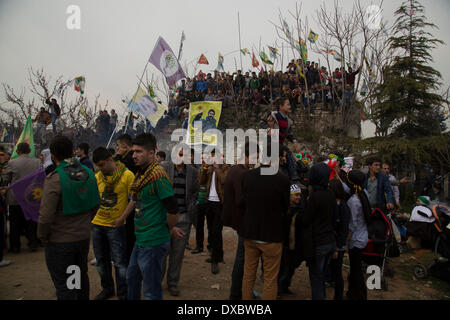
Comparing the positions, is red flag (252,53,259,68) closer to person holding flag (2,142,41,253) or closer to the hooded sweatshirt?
person holding flag (2,142,41,253)

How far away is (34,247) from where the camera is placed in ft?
19.7

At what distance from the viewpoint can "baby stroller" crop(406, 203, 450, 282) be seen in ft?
15.5

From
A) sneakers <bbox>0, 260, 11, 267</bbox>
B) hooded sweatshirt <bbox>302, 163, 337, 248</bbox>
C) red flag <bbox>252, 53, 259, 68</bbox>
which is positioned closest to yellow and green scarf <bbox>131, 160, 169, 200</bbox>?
hooded sweatshirt <bbox>302, 163, 337, 248</bbox>

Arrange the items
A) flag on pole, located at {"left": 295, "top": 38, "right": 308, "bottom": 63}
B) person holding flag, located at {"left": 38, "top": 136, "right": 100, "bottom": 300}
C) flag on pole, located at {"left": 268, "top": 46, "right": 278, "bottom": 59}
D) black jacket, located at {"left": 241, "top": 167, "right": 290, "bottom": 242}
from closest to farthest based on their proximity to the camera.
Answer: person holding flag, located at {"left": 38, "top": 136, "right": 100, "bottom": 300} → black jacket, located at {"left": 241, "top": 167, "right": 290, "bottom": 242} → flag on pole, located at {"left": 295, "top": 38, "right": 308, "bottom": 63} → flag on pole, located at {"left": 268, "top": 46, "right": 278, "bottom": 59}

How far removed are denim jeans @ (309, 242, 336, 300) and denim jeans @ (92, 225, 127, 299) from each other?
2.54m

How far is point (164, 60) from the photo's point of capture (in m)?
7.96

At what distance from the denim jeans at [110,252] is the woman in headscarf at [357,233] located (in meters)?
3.18

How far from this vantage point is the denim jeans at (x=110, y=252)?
372 cm

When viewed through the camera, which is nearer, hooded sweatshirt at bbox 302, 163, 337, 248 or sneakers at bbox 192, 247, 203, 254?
hooded sweatshirt at bbox 302, 163, 337, 248

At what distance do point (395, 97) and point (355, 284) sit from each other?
1108cm

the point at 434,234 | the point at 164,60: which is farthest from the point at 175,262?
the point at 164,60

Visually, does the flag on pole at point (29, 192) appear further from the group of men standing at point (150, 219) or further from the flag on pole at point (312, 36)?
the flag on pole at point (312, 36)

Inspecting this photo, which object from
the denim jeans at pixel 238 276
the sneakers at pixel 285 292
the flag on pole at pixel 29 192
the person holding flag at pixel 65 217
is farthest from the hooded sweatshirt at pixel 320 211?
the flag on pole at pixel 29 192

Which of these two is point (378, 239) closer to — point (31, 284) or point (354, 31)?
point (31, 284)
